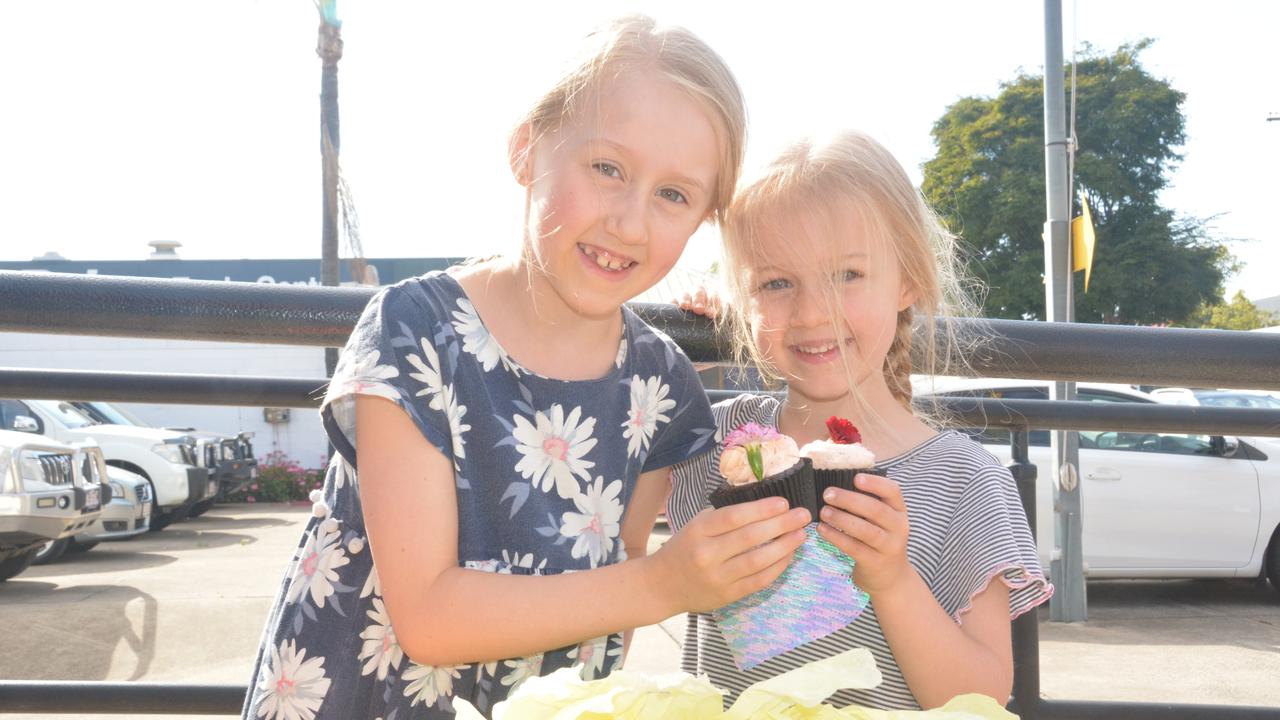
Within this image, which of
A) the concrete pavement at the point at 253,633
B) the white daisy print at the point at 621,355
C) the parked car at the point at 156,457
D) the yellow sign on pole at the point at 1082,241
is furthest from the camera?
the parked car at the point at 156,457

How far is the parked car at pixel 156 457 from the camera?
36.5ft

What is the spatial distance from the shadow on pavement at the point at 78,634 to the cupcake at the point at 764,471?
5.25 metres

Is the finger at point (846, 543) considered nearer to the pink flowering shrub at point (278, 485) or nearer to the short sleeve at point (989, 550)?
the short sleeve at point (989, 550)

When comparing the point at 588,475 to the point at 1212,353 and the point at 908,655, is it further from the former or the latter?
the point at 1212,353

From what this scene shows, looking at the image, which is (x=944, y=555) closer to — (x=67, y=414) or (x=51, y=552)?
(x=51, y=552)

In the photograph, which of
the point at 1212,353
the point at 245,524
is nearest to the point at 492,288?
the point at 1212,353

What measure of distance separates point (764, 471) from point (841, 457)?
9cm

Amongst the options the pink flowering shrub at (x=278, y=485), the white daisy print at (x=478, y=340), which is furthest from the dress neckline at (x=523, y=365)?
the pink flowering shrub at (x=278, y=485)

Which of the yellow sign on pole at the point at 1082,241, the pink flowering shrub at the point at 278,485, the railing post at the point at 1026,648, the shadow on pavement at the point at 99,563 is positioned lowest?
the pink flowering shrub at the point at 278,485

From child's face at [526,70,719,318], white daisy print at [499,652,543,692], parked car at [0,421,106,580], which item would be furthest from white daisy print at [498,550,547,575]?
parked car at [0,421,106,580]

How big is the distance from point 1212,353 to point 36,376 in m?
1.76

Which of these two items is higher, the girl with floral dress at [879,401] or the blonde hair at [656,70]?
the blonde hair at [656,70]

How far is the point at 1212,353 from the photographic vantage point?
4.47 ft

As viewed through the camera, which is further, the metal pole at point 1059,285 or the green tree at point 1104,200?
the green tree at point 1104,200
